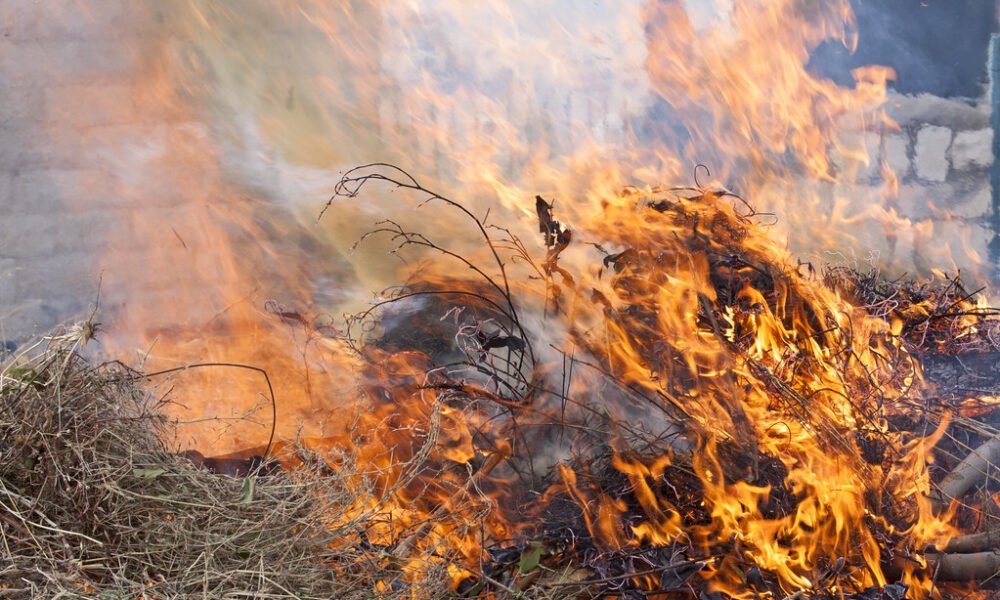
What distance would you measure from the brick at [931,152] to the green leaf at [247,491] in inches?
149

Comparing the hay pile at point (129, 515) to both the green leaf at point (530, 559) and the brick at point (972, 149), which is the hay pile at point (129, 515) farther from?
the brick at point (972, 149)

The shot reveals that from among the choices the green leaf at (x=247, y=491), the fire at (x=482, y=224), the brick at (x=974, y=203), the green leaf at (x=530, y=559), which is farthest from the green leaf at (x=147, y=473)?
the brick at (x=974, y=203)

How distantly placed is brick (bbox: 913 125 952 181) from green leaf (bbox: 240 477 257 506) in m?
3.78

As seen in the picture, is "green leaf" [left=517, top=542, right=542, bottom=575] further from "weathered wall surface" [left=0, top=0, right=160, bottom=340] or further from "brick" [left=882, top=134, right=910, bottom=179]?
"brick" [left=882, top=134, right=910, bottom=179]

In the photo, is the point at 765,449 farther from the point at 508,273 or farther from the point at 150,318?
the point at 150,318

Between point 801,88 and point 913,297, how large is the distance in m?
1.25

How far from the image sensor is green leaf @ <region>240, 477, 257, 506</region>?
9.30 ft

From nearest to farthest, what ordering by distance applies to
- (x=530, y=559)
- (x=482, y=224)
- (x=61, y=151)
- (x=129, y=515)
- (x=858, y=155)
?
(x=129, y=515) < (x=530, y=559) < (x=61, y=151) < (x=482, y=224) < (x=858, y=155)

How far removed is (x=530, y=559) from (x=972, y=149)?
3431mm

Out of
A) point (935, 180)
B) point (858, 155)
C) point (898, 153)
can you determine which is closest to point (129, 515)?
point (858, 155)

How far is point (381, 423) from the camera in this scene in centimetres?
418

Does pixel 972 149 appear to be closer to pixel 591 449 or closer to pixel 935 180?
pixel 935 180

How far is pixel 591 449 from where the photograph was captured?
3828 millimetres

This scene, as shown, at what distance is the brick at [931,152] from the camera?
4617mm
